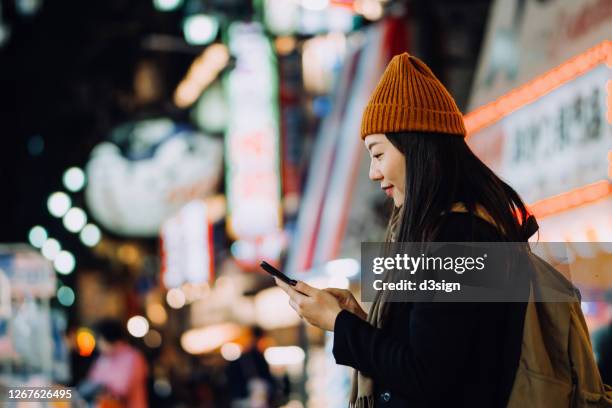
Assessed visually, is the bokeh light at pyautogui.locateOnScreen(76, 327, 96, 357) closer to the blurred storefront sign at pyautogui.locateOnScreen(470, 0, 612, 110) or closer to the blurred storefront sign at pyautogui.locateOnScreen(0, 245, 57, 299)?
the blurred storefront sign at pyautogui.locateOnScreen(0, 245, 57, 299)

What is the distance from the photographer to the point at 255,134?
14.4 m

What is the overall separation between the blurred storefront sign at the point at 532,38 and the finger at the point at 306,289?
3035mm

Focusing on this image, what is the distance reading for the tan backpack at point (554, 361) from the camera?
234cm

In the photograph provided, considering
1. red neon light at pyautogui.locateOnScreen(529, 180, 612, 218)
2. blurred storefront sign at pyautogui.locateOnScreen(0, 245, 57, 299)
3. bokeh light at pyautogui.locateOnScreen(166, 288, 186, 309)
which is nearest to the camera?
red neon light at pyautogui.locateOnScreen(529, 180, 612, 218)

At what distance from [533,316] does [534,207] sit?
3.28m

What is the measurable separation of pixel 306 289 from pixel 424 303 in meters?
0.39

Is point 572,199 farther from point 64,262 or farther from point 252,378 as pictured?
point 64,262

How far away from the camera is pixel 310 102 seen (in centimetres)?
1483

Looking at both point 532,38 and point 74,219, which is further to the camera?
point 74,219

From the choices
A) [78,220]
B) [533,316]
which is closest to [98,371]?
[533,316]

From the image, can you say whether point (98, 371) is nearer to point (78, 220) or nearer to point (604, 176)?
point (604, 176)

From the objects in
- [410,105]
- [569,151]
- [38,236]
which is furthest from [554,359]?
[38,236]

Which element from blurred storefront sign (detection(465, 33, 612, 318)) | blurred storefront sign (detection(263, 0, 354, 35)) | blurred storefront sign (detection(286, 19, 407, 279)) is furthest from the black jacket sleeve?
blurred storefront sign (detection(263, 0, 354, 35))

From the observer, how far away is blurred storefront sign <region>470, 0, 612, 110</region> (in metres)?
5.32
